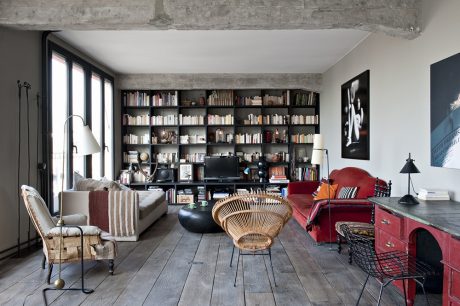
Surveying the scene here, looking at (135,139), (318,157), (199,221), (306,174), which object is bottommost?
(199,221)

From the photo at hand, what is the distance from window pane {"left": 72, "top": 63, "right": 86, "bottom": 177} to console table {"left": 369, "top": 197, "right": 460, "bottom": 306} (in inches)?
183

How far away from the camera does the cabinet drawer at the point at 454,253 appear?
2.16 meters

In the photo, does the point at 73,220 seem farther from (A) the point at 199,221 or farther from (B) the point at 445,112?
(B) the point at 445,112

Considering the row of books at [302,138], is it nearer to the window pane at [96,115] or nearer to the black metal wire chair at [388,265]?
the window pane at [96,115]

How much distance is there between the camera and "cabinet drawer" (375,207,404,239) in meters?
2.90

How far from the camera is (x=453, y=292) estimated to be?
220cm

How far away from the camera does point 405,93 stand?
411 cm

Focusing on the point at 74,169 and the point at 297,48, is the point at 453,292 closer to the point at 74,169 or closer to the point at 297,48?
the point at 297,48

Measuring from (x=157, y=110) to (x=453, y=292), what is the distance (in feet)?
23.8

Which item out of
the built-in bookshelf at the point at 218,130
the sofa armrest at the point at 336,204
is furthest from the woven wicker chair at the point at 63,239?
the built-in bookshelf at the point at 218,130

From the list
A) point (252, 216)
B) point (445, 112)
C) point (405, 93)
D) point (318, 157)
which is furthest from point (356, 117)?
point (252, 216)

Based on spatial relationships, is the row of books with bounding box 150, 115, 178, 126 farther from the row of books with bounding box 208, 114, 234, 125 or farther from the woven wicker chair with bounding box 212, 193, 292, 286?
the woven wicker chair with bounding box 212, 193, 292, 286

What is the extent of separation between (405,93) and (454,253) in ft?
7.97

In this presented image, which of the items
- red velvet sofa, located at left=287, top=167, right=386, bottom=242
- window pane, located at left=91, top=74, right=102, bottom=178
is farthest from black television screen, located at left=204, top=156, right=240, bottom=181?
red velvet sofa, located at left=287, top=167, right=386, bottom=242
